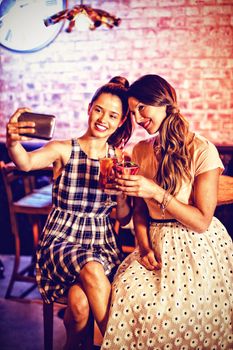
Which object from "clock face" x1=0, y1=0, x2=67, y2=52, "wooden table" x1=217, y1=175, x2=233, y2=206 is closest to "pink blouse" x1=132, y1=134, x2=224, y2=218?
"wooden table" x1=217, y1=175, x2=233, y2=206

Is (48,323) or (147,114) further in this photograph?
(48,323)

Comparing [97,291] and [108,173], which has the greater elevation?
[108,173]

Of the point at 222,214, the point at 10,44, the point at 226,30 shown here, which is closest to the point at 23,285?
the point at 222,214

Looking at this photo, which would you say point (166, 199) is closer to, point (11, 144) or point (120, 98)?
point (120, 98)

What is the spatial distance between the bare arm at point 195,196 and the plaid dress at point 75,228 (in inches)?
14.7

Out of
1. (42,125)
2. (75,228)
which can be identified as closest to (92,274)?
(75,228)

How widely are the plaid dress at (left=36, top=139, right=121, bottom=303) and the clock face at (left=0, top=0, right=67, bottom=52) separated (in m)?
2.53

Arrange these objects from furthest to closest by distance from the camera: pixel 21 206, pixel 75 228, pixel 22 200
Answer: pixel 22 200 → pixel 21 206 → pixel 75 228

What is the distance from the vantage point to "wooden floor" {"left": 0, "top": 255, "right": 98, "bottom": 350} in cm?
257

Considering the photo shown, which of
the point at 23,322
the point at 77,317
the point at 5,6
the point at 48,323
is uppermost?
the point at 5,6

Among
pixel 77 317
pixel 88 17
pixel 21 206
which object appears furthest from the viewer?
pixel 88 17

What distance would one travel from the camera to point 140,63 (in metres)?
4.06

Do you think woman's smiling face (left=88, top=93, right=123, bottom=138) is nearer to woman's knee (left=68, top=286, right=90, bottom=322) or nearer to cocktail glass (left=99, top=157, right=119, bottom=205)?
cocktail glass (left=99, top=157, right=119, bottom=205)

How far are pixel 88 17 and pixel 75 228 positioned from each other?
279 centimetres
